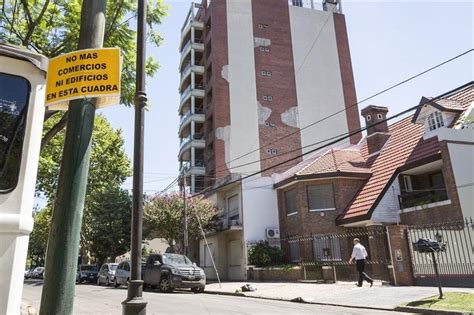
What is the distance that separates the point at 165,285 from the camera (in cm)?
1939

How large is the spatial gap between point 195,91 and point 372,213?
96.2 ft

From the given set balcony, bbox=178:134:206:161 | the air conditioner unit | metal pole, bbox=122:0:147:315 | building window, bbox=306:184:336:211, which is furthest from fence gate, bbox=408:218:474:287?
balcony, bbox=178:134:206:161

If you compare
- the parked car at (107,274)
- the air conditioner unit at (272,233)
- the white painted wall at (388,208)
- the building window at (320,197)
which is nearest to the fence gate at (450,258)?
the white painted wall at (388,208)

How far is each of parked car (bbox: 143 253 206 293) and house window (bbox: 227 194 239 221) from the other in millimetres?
8996

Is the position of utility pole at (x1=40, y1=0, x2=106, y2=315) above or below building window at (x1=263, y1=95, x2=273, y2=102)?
below

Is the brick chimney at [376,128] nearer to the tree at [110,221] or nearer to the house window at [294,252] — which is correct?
the house window at [294,252]

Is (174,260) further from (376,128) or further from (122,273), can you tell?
(376,128)

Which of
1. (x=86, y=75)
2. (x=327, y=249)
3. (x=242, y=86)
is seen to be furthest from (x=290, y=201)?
(x=86, y=75)

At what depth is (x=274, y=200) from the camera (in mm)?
28062

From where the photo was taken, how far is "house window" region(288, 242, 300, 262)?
25263 mm

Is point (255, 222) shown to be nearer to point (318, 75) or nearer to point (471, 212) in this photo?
point (471, 212)

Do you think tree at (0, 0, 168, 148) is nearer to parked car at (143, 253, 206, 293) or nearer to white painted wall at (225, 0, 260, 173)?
parked car at (143, 253, 206, 293)

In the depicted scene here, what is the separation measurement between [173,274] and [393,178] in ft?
38.9

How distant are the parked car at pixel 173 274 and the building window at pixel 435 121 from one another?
1310 cm
